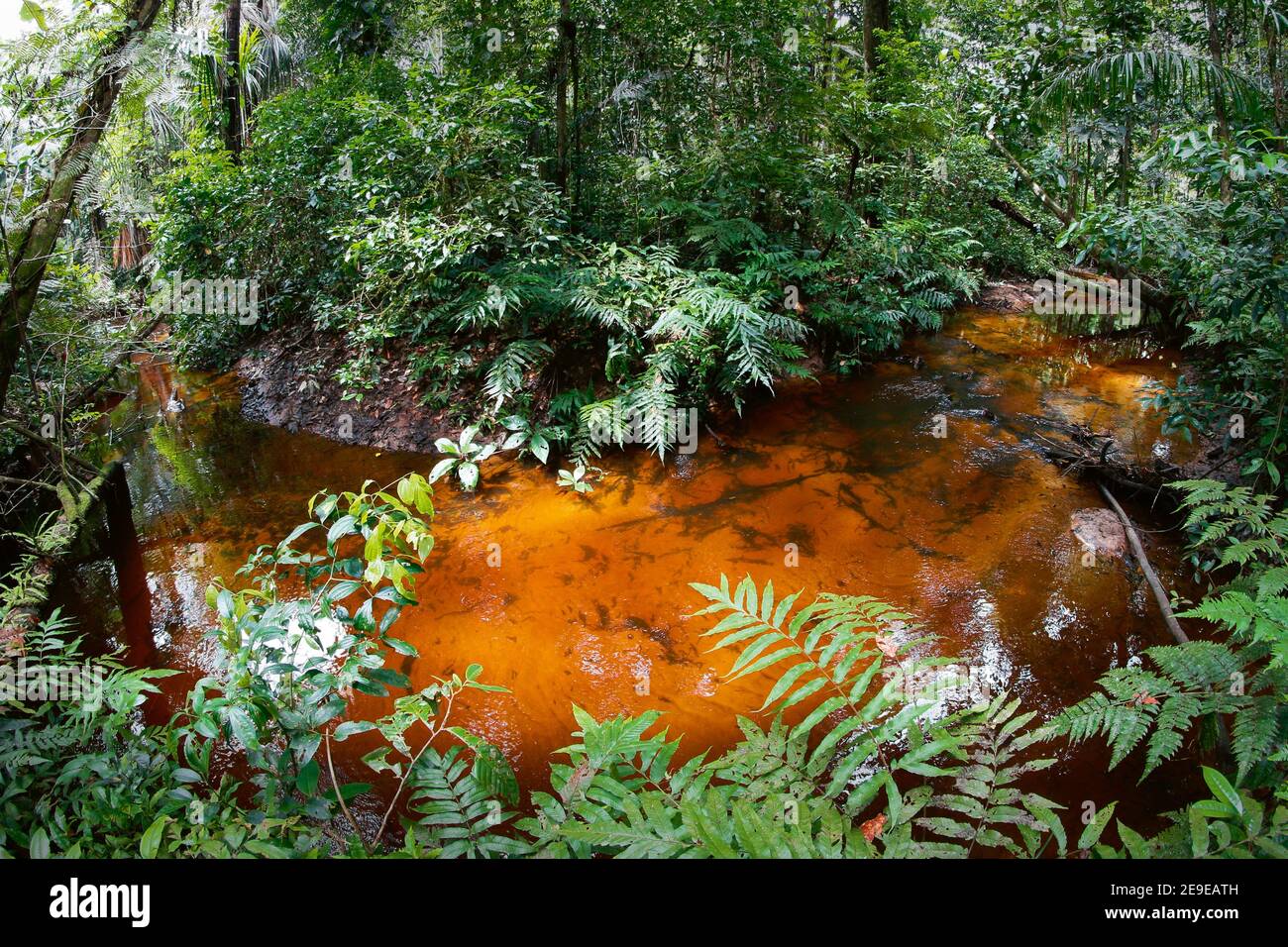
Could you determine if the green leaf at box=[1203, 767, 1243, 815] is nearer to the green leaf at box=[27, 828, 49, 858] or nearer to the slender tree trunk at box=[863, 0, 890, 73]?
the green leaf at box=[27, 828, 49, 858]

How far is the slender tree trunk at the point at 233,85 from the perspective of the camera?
31.3 feet

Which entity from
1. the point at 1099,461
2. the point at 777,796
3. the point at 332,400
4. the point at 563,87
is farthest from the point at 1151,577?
the point at 332,400

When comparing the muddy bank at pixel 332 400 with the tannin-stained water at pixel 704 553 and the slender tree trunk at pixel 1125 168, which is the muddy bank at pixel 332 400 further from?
the slender tree trunk at pixel 1125 168

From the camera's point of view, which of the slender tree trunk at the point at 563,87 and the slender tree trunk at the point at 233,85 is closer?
the slender tree trunk at the point at 563,87

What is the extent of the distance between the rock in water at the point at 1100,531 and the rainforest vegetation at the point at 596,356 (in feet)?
0.57

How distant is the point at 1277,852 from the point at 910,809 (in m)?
0.67

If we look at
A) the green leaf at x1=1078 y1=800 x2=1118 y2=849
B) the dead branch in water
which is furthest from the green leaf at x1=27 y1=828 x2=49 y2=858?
the dead branch in water

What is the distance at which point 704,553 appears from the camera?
4273 mm

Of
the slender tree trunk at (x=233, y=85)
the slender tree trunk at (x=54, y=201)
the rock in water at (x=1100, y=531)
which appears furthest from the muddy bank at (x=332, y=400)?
the rock in water at (x=1100, y=531)

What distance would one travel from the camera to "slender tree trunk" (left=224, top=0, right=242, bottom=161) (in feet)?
31.3

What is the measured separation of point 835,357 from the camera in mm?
7406

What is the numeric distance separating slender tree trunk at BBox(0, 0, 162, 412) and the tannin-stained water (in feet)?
6.05

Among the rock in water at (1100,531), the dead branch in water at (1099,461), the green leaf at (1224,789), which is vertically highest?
the dead branch in water at (1099,461)

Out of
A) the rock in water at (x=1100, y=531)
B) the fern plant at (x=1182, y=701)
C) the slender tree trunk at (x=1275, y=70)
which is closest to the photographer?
the fern plant at (x=1182, y=701)
